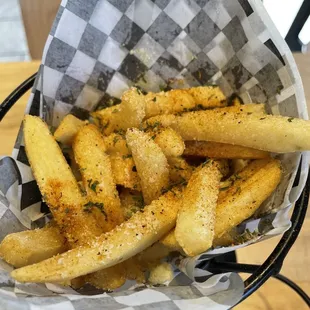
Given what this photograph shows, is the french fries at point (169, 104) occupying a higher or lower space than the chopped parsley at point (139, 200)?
higher

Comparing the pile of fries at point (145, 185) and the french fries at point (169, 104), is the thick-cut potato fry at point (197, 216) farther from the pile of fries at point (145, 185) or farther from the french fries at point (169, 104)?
the french fries at point (169, 104)

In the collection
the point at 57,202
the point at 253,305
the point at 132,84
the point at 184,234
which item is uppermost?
the point at 132,84

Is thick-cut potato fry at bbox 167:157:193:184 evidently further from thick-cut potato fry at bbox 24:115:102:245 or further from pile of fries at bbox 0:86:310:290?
thick-cut potato fry at bbox 24:115:102:245

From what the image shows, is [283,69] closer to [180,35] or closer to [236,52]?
[236,52]

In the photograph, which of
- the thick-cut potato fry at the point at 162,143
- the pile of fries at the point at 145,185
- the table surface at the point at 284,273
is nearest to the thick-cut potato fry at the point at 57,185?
the pile of fries at the point at 145,185

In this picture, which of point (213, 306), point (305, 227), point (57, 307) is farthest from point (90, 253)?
point (305, 227)

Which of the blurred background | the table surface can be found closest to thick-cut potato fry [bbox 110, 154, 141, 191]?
the table surface

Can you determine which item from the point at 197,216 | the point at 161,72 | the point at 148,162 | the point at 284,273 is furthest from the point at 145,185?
the point at 284,273

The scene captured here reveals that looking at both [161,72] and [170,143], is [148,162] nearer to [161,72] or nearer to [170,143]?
[170,143]
